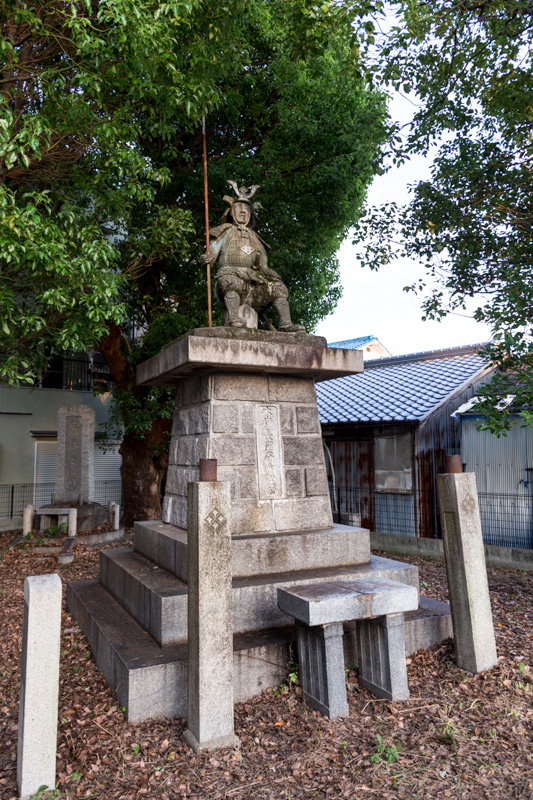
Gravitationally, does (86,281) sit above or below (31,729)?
above

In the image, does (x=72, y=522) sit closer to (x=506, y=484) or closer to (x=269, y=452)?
(x=269, y=452)

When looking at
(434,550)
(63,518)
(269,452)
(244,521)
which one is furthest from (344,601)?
(63,518)

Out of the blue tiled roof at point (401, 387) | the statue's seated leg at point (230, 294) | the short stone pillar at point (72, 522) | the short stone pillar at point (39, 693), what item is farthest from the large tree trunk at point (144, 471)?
the short stone pillar at point (39, 693)

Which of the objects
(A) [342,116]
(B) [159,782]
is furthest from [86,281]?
(A) [342,116]

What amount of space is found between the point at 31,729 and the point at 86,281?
540cm

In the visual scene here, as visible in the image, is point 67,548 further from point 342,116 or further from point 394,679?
point 342,116

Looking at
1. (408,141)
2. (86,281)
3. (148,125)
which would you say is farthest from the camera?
(148,125)

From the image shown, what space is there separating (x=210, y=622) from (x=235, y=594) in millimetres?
938

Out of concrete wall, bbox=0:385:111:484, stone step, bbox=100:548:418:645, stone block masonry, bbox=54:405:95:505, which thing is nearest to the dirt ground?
stone step, bbox=100:548:418:645

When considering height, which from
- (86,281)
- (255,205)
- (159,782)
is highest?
Result: (255,205)

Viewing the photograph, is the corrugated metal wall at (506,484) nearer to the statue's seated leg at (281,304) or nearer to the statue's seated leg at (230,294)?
the statue's seated leg at (281,304)

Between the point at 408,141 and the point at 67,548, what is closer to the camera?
the point at 408,141

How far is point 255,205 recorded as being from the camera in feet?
19.4

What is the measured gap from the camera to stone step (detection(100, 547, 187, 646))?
4031 mm
